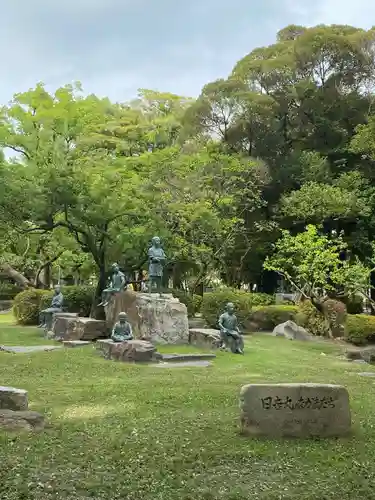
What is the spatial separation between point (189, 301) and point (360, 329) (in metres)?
7.09

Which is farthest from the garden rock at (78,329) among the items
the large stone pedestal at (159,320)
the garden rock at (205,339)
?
the garden rock at (205,339)

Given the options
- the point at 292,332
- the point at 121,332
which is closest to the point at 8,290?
the point at 292,332

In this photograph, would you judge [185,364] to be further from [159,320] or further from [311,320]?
[311,320]

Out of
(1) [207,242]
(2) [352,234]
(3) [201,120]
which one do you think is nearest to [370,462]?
(1) [207,242]

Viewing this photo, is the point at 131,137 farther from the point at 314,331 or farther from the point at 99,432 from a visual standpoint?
the point at 99,432

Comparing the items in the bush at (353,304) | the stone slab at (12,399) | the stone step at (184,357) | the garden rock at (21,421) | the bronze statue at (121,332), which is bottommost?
the stone step at (184,357)

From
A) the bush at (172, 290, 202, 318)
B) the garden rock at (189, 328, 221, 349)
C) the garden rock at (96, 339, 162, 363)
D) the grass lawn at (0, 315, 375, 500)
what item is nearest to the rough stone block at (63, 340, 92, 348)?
the garden rock at (96, 339, 162, 363)

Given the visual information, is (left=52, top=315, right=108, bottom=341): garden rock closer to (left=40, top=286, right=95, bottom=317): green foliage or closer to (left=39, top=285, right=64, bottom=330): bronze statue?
(left=39, top=285, right=64, bottom=330): bronze statue

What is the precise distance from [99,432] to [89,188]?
44.1 ft

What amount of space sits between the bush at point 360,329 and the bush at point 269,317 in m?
3.78

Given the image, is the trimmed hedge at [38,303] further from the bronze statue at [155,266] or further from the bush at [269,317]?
the bush at [269,317]

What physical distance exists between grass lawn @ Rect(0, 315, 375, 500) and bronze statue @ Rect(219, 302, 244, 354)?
4.84 metres

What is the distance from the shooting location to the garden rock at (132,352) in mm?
12602

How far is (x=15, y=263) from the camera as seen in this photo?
99.0 feet
